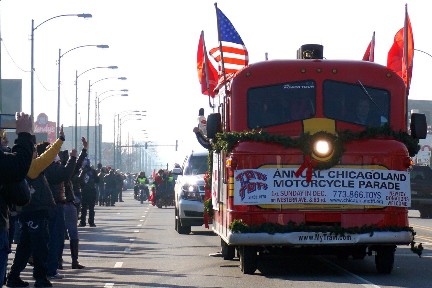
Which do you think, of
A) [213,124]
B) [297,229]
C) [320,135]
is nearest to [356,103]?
[320,135]

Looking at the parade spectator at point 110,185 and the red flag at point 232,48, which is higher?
the red flag at point 232,48

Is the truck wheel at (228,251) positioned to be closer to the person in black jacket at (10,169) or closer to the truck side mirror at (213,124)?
the truck side mirror at (213,124)

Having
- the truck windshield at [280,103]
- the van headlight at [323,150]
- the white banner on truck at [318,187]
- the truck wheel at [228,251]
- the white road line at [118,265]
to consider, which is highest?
the truck windshield at [280,103]

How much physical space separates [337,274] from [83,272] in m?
3.74

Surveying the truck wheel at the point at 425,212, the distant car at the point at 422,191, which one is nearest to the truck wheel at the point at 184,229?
the distant car at the point at 422,191

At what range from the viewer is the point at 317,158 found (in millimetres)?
16656

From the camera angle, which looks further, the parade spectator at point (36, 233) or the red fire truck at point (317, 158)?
the red fire truck at point (317, 158)

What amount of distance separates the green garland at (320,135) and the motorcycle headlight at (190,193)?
482 inches

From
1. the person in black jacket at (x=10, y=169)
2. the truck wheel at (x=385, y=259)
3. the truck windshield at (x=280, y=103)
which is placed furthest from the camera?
the truck wheel at (x=385, y=259)

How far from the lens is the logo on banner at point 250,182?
54.9 ft

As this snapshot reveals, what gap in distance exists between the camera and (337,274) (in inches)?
693

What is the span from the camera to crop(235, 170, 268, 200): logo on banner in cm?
1672

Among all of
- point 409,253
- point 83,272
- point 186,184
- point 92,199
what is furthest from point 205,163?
point 83,272

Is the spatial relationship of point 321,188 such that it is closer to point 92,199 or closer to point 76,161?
point 76,161
